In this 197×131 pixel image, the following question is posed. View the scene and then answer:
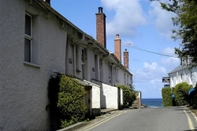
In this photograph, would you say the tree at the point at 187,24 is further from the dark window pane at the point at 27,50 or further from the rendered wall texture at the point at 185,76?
the rendered wall texture at the point at 185,76

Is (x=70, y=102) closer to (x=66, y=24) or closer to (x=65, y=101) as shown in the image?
(x=65, y=101)

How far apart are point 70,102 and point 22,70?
276 centimetres

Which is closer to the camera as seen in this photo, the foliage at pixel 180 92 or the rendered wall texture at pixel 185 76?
the foliage at pixel 180 92

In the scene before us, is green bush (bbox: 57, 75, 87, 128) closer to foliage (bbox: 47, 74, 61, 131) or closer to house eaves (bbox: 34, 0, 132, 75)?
foliage (bbox: 47, 74, 61, 131)

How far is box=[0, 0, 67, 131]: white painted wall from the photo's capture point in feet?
31.9

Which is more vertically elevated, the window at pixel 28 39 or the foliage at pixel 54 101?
the window at pixel 28 39

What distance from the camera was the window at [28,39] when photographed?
12.0 metres

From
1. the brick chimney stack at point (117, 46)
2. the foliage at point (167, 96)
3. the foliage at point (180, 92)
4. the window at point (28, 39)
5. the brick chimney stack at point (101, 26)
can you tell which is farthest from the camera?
the brick chimney stack at point (117, 46)

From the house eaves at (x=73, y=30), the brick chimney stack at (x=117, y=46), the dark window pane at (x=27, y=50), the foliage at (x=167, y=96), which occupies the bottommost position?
the foliage at (x=167, y=96)

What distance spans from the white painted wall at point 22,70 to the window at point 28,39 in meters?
0.22

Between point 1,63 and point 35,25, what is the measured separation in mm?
3338

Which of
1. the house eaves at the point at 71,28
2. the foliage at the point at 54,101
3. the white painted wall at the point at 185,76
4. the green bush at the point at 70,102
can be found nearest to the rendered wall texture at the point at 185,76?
the white painted wall at the point at 185,76

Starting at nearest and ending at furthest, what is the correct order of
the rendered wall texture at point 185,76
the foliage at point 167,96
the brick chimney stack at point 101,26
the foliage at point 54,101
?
the foliage at point 54,101 < the brick chimney stack at point 101,26 < the foliage at point 167,96 < the rendered wall texture at point 185,76

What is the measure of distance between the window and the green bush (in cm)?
186
